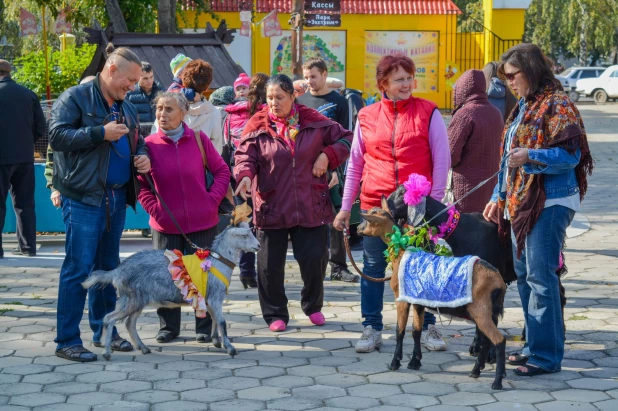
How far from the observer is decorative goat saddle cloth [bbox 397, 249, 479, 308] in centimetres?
527

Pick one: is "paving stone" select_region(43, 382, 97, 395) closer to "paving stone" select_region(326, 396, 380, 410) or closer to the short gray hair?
"paving stone" select_region(326, 396, 380, 410)

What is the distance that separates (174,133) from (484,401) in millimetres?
2755

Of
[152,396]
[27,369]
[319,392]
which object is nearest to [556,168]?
[319,392]

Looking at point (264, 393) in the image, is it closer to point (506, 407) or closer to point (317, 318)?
point (506, 407)

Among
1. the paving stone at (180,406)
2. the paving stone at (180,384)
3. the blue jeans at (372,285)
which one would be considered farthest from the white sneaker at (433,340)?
the paving stone at (180,406)

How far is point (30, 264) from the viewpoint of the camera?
368 inches

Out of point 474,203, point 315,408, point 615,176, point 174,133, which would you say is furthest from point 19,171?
point 615,176

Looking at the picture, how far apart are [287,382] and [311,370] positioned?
30cm

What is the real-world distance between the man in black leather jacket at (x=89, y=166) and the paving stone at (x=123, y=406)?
0.90m

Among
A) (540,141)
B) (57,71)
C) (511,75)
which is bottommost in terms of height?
(540,141)

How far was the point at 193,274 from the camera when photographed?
236 inches

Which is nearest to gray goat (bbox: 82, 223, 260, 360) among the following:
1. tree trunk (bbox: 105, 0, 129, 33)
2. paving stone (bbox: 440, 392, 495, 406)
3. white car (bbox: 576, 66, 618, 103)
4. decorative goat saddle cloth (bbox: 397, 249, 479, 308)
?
decorative goat saddle cloth (bbox: 397, 249, 479, 308)

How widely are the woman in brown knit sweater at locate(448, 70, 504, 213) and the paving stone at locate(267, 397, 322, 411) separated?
8.80 feet

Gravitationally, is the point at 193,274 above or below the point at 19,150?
below
